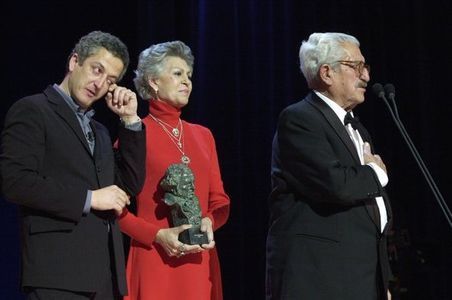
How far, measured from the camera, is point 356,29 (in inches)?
193

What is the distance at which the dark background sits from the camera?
4.26 meters

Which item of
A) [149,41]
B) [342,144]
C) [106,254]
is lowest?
[106,254]

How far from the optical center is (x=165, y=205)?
3072 millimetres

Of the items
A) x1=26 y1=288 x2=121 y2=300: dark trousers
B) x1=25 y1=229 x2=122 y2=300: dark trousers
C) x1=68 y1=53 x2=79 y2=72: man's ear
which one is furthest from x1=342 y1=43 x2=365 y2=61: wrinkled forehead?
x1=26 y1=288 x2=121 y2=300: dark trousers

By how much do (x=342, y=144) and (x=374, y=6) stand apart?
2.38 m

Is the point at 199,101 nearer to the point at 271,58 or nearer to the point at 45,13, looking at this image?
the point at 271,58

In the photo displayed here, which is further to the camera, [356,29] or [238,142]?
[356,29]

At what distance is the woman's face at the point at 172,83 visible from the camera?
10.6ft

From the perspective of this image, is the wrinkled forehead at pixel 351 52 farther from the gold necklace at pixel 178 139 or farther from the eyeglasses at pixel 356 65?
the gold necklace at pixel 178 139

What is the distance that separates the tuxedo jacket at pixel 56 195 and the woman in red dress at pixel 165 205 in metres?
0.52

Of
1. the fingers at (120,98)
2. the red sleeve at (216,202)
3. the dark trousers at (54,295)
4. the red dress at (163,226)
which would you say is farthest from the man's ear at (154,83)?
the dark trousers at (54,295)

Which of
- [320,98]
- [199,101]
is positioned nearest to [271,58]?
[199,101]

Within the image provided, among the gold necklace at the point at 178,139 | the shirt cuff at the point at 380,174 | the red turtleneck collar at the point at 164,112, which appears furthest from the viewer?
the red turtleneck collar at the point at 164,112

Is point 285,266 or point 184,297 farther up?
point 285,266
